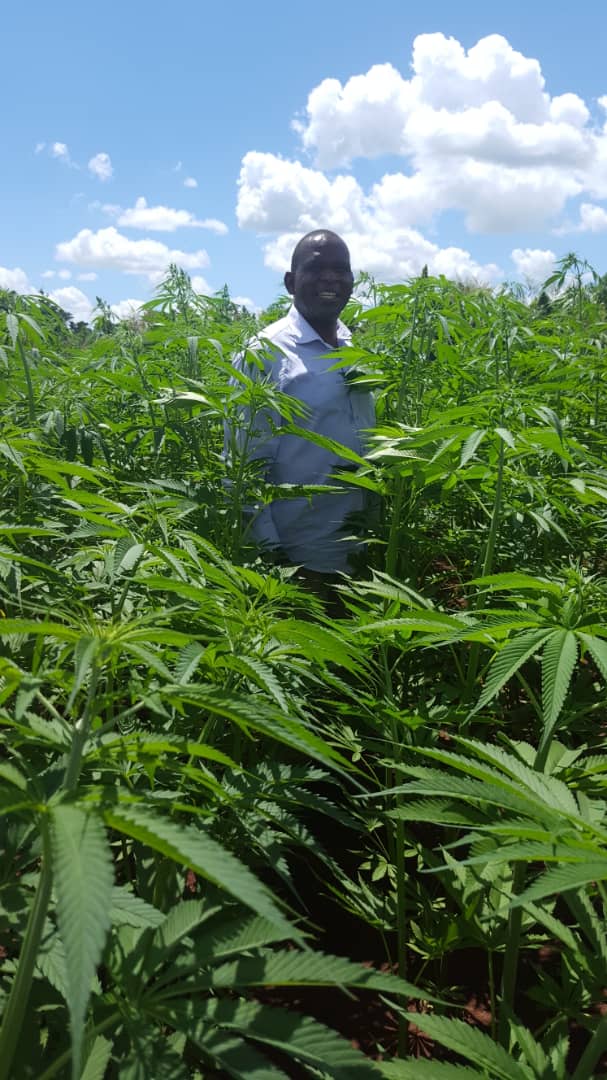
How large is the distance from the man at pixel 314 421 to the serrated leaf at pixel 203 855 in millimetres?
2050

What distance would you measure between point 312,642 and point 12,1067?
644 mm

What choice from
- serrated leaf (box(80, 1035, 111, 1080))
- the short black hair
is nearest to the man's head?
the short black hair

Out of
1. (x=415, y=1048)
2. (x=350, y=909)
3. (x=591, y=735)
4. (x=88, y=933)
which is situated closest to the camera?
(x=88, y=933)

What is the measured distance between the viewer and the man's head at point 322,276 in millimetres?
3057

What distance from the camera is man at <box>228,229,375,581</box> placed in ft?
9.32

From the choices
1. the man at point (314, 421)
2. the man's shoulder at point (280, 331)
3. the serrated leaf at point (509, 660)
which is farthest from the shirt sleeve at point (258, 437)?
A: the serrated leaf at point (509, 660)

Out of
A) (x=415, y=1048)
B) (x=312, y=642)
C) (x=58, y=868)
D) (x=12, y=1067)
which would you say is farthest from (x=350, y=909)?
(x=58, y=868)

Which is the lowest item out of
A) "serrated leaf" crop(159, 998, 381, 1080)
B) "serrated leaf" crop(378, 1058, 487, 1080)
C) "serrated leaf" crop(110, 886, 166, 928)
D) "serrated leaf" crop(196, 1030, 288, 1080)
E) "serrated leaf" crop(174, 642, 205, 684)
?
"serrated leaf" crop(378, 1058, 487, 1080)

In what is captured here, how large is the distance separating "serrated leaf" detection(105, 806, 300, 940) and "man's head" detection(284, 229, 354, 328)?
2.66 m

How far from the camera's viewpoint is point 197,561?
1309mm

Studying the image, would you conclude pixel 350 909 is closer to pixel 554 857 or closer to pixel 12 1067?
pixel 12 1067

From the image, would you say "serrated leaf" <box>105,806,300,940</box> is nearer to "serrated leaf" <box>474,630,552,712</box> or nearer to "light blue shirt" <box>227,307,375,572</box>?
"serrated leaf" <box>474,630,552,712</box>

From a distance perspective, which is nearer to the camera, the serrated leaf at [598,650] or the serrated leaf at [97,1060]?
the serrated leaf at [97,1060]

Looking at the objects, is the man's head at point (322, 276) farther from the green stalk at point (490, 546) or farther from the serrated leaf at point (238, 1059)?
the serrated leaf at point (238, 1059)
